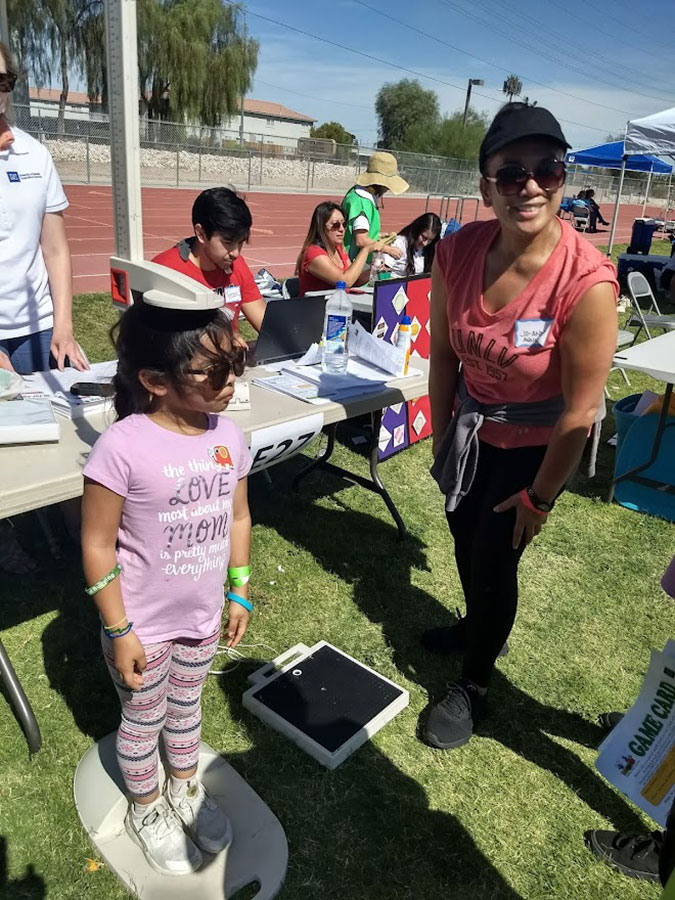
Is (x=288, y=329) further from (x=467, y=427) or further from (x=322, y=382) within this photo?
(x=467, y=427)

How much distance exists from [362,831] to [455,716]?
1.73 ft

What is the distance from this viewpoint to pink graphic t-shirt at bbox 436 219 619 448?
179cm

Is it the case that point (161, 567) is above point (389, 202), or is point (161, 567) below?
below

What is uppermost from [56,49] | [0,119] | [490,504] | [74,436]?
[56,49]

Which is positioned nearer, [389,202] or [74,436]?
[74,436]

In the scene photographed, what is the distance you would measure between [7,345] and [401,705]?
2056 mm

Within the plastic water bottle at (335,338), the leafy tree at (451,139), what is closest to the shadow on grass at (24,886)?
the plastic water bottle at (335,338)

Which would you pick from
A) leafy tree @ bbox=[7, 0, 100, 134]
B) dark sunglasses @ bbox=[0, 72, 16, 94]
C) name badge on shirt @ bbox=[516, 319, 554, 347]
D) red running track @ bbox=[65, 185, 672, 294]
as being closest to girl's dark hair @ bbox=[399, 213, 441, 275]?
red running track @ bbox=[65, 185, 672, 294]

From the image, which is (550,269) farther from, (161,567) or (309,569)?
(309,569)

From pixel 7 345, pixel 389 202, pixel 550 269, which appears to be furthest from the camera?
pixel 389 202

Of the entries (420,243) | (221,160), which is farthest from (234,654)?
(221,160)

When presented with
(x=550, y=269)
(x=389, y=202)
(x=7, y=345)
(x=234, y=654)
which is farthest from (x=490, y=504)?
(x=389, y=202)

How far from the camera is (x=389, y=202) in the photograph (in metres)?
28.0

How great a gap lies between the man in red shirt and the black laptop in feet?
0.58
